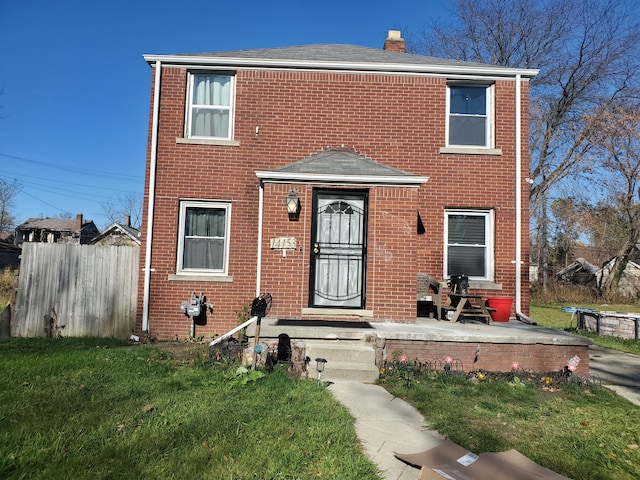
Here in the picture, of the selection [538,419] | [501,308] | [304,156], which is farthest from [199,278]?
[538,419]

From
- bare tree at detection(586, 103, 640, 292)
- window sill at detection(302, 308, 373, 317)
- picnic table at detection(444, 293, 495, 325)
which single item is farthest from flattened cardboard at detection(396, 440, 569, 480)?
bare tree at detection(586, 103, 640, 292)

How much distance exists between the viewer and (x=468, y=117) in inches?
356

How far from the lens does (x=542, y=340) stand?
240 inches

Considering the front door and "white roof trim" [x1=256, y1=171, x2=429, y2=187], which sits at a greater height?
"white roof trim" [x1=256, y1=171, x2=429, y2=187]

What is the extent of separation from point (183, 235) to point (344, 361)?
186 inches

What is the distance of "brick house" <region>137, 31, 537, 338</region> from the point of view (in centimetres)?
844

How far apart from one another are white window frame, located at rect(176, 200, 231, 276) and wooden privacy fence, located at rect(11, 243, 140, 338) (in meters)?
0.96

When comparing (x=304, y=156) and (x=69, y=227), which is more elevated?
(x=69, y=227)

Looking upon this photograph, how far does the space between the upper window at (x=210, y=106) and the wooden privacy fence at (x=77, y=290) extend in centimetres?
302

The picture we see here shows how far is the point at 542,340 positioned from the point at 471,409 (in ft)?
7.69

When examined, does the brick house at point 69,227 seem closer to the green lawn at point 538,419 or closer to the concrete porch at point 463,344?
the concrete porch at point 463,344

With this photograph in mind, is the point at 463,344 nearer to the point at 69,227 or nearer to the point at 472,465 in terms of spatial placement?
the point at 472,465

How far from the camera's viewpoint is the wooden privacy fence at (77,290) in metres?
8.51

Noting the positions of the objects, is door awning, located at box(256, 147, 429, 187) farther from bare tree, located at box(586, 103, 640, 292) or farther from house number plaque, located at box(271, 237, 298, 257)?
bare tree, located at box(586, 103, 640, 292)
